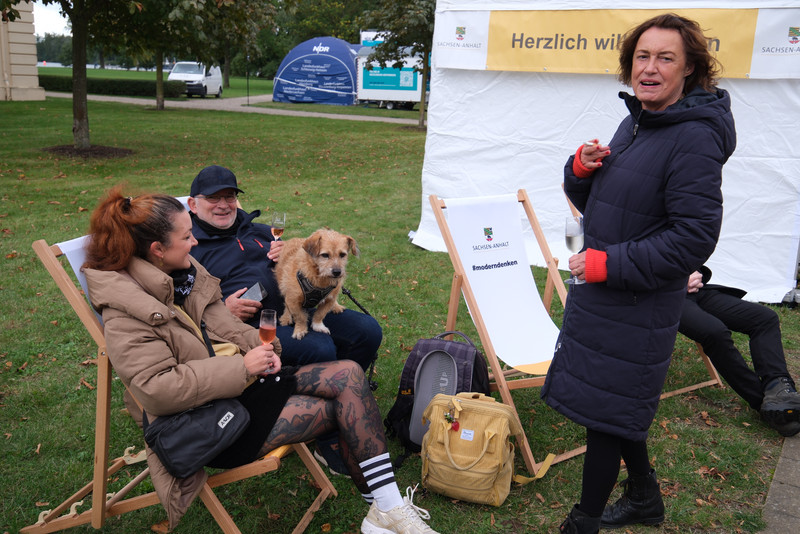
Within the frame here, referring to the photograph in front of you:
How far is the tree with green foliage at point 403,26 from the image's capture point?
17.8 metres

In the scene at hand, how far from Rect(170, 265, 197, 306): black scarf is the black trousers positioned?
2924 millimetres

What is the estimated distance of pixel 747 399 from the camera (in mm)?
3982

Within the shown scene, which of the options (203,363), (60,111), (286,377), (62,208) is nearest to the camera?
(203,363)

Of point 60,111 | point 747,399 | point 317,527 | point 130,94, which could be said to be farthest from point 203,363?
point 130,94

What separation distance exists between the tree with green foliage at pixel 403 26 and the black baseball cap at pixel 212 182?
1577cm

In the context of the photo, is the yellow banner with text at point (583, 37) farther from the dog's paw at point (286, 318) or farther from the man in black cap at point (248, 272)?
the dog's paw at point (286, 318)

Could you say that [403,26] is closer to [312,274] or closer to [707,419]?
[312,274]

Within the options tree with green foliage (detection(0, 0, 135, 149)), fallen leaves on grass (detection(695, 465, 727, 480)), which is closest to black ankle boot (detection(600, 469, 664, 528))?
Result: fallen leaves on grass (detection(695, 465, 727, 480))

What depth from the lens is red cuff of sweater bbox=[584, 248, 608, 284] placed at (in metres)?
2.27

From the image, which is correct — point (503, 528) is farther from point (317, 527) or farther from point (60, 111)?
point (60, 111)

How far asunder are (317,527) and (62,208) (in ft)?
24.0

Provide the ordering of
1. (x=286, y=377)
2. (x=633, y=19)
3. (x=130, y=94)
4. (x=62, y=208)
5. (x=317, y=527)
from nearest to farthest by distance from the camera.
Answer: (x=286, y=377) → (x=317, y=527) → (x=633, y=19) → (x=62, y=208) → (x=130, y=94)

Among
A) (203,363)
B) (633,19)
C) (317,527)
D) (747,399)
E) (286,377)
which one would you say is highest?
(633,19)

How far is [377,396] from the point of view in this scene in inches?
161
